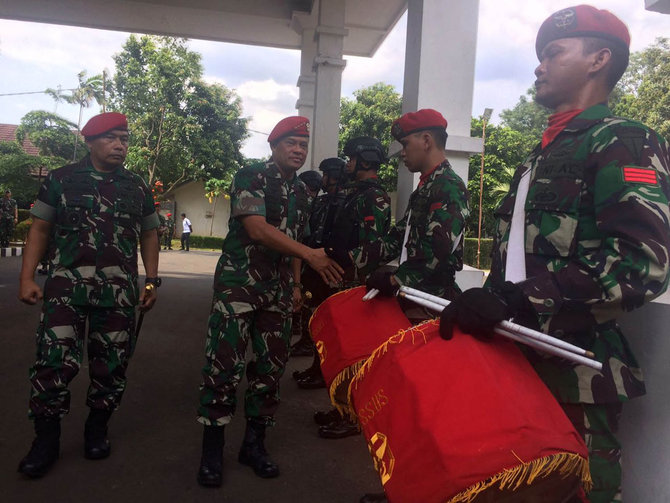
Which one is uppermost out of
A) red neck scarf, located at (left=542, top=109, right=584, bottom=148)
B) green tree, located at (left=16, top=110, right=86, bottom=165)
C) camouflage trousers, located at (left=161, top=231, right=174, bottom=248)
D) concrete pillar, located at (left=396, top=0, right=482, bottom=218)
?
green tree, located at (left=16, top=110, right=86, bottom=165)

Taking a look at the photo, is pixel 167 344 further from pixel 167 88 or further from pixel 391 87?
pixel 391 87

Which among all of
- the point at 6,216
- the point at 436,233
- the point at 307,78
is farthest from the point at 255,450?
the point at 6,216

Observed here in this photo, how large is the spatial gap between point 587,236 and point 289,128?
73.7 inches

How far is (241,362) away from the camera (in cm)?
276

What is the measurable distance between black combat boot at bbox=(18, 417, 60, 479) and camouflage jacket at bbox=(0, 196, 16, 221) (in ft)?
50.1

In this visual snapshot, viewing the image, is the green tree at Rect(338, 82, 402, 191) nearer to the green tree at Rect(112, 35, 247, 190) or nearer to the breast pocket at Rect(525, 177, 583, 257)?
the green tree at Rect(112, 35, 247, 190)

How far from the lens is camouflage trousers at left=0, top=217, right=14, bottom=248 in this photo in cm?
1596

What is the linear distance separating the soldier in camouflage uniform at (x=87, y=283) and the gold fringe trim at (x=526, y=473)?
234 centimetres

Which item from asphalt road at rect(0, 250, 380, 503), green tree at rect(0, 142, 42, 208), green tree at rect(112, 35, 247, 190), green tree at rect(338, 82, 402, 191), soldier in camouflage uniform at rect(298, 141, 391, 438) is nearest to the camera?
asphalt road at rect(0, 250, 380, 503)

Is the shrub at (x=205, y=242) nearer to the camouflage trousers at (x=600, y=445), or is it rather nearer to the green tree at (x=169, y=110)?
the green tree at (x=169, y=110)

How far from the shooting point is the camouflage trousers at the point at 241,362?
8.93 feet

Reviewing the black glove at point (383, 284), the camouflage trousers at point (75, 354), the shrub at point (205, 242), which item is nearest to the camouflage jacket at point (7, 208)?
the shrub at point (205, 242)

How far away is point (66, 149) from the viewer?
28.0 m

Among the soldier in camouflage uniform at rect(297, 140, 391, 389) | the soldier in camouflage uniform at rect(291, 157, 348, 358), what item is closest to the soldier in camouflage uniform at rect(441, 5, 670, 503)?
the soldier in camouflage uniform at rect(297, 140, 391, 389)
